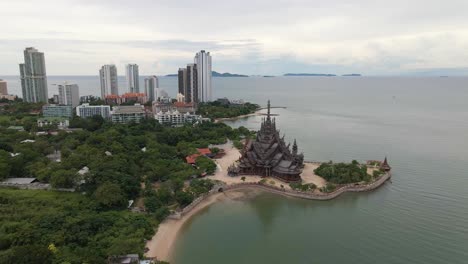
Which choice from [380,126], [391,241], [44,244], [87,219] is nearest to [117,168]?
[87,219]

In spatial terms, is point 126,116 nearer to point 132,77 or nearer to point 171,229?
point 171,229

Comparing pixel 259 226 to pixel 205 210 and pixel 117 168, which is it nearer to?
pixel 205 210

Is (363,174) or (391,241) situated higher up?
(363,174)

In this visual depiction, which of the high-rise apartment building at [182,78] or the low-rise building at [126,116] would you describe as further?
the high-rise apartment building at [182,78]

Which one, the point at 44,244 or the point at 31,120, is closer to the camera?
the point at 44,244

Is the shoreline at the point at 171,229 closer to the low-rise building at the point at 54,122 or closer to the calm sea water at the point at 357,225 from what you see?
the calm sea water at the point at 357,225

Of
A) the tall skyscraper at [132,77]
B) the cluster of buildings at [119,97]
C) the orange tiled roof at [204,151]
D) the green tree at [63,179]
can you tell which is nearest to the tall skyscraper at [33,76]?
the cluster of buildings at [119,97]

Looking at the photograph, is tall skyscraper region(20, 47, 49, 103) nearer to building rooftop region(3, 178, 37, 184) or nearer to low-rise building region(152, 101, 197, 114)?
low-rise building region(152, 101, 197, 114)

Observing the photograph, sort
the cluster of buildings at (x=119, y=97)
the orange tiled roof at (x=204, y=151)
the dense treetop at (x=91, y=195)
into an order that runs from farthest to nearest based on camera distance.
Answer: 1. the cluster of buildings at (x=119, y=97)
2. the orange tiled roof at (x=204, y=151)
3. the dense treetop at (x=91, y=195)

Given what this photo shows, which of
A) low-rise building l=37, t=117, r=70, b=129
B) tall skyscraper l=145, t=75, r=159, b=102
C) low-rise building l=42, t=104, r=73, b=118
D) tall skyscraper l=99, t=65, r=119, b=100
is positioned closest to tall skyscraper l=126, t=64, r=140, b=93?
tall skyscraper l=145, t=75, r=159, b=102
